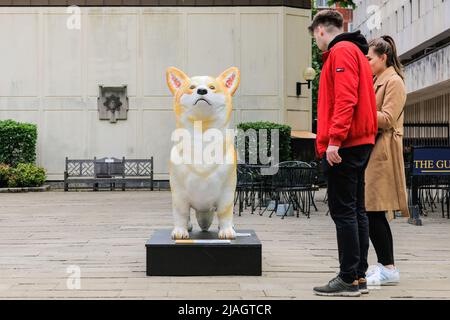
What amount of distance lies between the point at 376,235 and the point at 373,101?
3.69 ft

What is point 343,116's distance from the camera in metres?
4.41

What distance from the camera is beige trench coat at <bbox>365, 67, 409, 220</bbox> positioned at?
16.7ft

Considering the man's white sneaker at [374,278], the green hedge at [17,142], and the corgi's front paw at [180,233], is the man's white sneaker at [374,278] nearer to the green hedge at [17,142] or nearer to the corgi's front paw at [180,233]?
the corgi's front paw at [180,233]

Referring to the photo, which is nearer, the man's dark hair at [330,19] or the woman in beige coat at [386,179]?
the man's dark hair at [330,19]

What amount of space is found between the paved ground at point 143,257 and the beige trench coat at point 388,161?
66 cm

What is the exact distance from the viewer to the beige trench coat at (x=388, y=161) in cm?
509

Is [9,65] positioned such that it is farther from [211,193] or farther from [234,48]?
[211,193]

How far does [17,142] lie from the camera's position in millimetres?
18438

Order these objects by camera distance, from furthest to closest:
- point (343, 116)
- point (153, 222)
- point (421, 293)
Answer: point (153, 222) < point (421, 293) < point (343, 116)

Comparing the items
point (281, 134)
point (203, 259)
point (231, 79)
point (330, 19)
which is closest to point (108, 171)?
point (281, 134)

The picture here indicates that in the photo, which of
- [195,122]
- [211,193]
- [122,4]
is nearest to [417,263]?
[211,193]

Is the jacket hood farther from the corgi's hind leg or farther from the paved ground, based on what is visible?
the corgi's hind leg

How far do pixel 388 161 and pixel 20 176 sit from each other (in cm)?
1461

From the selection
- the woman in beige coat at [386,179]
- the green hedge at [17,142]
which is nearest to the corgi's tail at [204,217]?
the woman in beige coat at [386,179]
